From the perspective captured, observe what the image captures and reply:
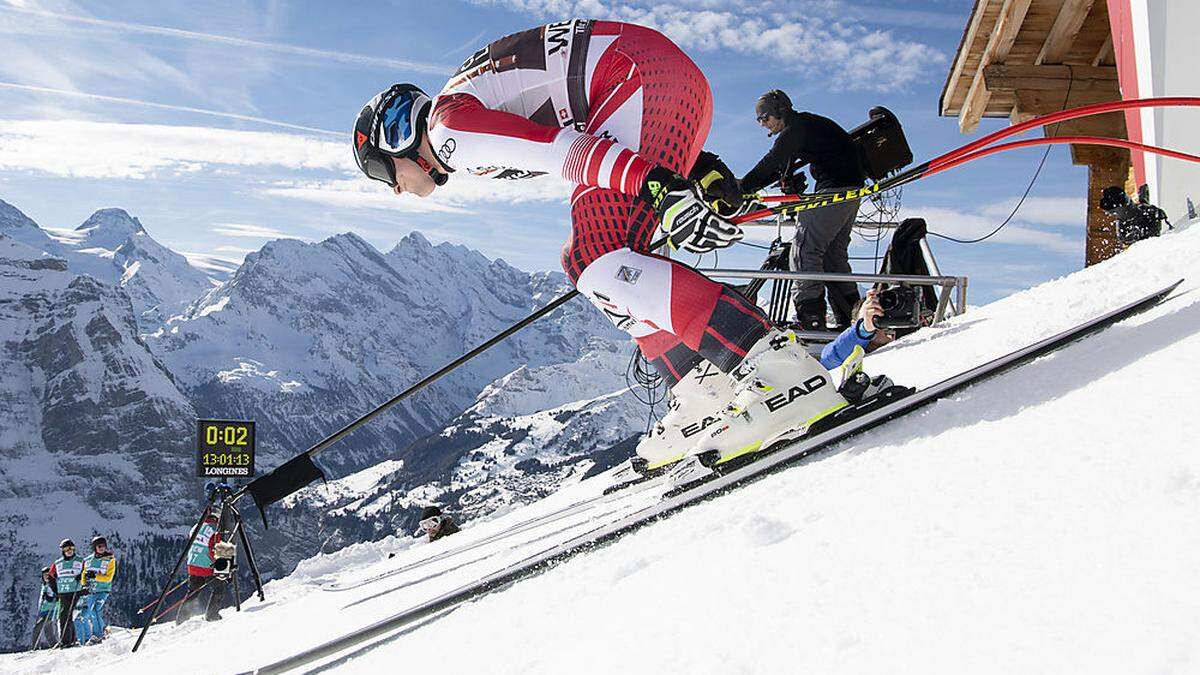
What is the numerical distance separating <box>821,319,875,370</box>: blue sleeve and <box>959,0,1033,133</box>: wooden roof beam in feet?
23.0

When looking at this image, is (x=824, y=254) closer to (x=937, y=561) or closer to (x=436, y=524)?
(x=436, y=524)

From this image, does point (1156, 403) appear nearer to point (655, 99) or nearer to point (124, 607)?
point (655, 99)

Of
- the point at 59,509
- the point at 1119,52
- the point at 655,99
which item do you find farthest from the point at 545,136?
the point at 59,509

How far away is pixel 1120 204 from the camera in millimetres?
5652

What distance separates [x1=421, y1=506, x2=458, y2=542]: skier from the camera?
27.9 feet

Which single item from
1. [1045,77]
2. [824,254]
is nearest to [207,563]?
[824,254]

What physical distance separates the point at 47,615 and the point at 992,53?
1426 cm

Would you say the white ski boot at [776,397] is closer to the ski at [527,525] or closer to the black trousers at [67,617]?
the ski at [527,525]

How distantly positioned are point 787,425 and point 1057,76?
8.85 m

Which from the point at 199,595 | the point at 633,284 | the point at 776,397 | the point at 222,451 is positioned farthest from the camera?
the point at 222,451

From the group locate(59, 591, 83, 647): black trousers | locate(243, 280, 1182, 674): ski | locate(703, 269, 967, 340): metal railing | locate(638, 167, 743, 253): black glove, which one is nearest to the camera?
locate(243, 280, 1182, 674): ski

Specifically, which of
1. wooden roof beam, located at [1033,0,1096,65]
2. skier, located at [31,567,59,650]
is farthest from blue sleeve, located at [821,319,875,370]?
skier, located at [31,567,59,650]

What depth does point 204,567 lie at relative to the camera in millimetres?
9086

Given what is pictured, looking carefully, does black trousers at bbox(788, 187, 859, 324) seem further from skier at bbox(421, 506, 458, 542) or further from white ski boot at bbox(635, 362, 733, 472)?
skier at bbox(421, 506, 458, 542)
